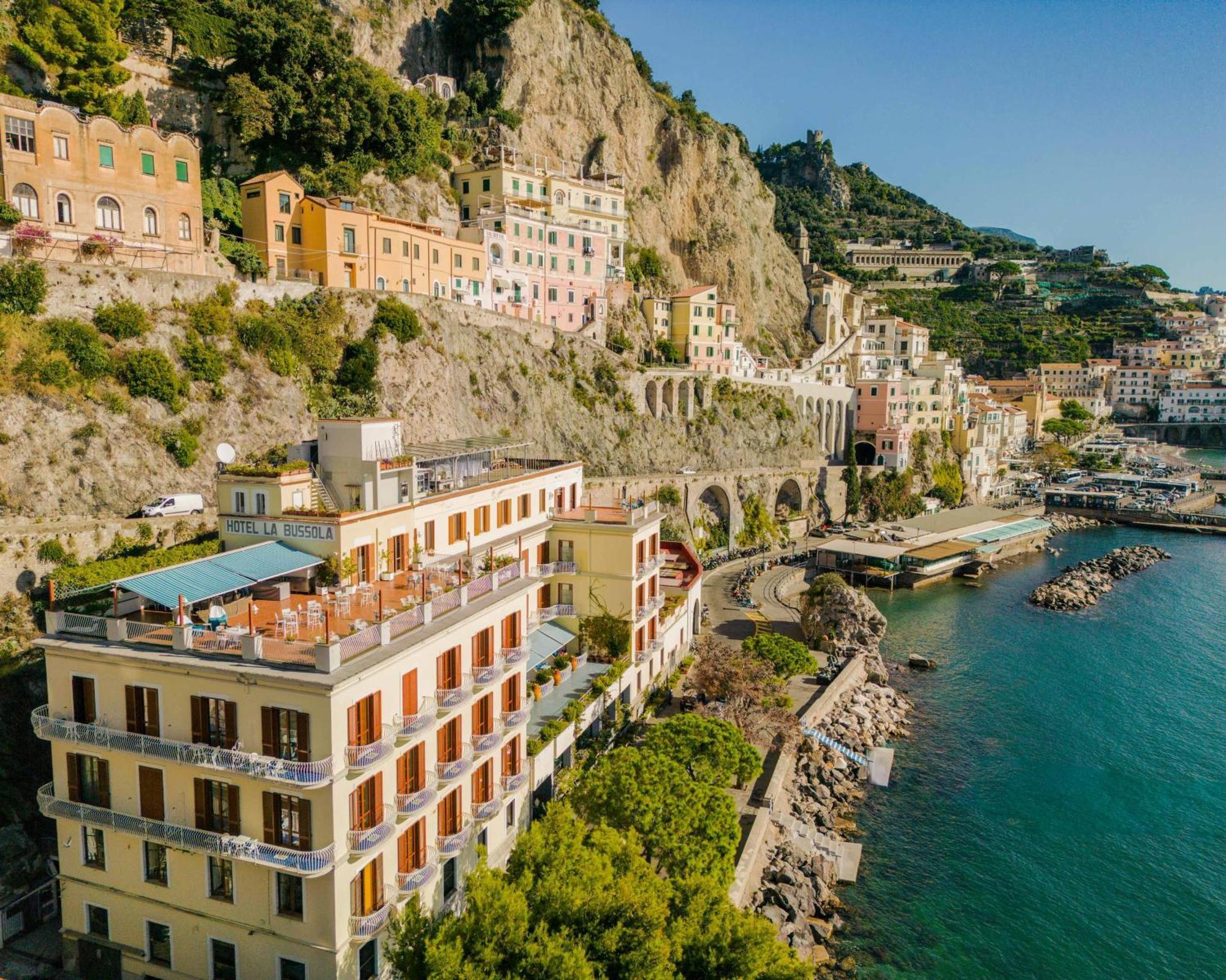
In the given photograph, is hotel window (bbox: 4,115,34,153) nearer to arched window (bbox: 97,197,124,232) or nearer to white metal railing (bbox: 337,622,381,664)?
arched window (bbox: 97,197,124,232)

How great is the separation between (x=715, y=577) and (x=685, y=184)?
4966 centimetres

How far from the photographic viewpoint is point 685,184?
291 feet

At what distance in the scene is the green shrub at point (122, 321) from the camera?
33.5m

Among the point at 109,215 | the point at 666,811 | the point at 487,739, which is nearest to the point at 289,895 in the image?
the point at 487,739

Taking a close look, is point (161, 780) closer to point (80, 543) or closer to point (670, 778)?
point (670, 778)

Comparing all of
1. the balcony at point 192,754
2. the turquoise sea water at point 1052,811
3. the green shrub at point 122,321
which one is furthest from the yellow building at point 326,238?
the turquoise sea water at point 1052,811

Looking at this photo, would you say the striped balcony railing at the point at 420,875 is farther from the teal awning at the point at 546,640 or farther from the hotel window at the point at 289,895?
the teal awning at the point at 546,640

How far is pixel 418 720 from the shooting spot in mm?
17203

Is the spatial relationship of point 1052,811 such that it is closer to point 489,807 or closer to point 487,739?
point 489,807

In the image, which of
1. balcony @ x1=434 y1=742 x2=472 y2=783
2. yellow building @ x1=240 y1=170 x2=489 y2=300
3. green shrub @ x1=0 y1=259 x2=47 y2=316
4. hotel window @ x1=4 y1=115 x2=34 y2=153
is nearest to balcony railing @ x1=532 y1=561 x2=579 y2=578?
balcony @ x1=434 y1=742 x2=472 y2=783

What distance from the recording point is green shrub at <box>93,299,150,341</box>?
110ft

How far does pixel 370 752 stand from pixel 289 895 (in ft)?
10.5

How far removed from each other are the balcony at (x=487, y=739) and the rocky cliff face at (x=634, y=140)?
211ft

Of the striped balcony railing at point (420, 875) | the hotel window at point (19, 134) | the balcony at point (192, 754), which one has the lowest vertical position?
the striped balcony railing at point (420, 875)
